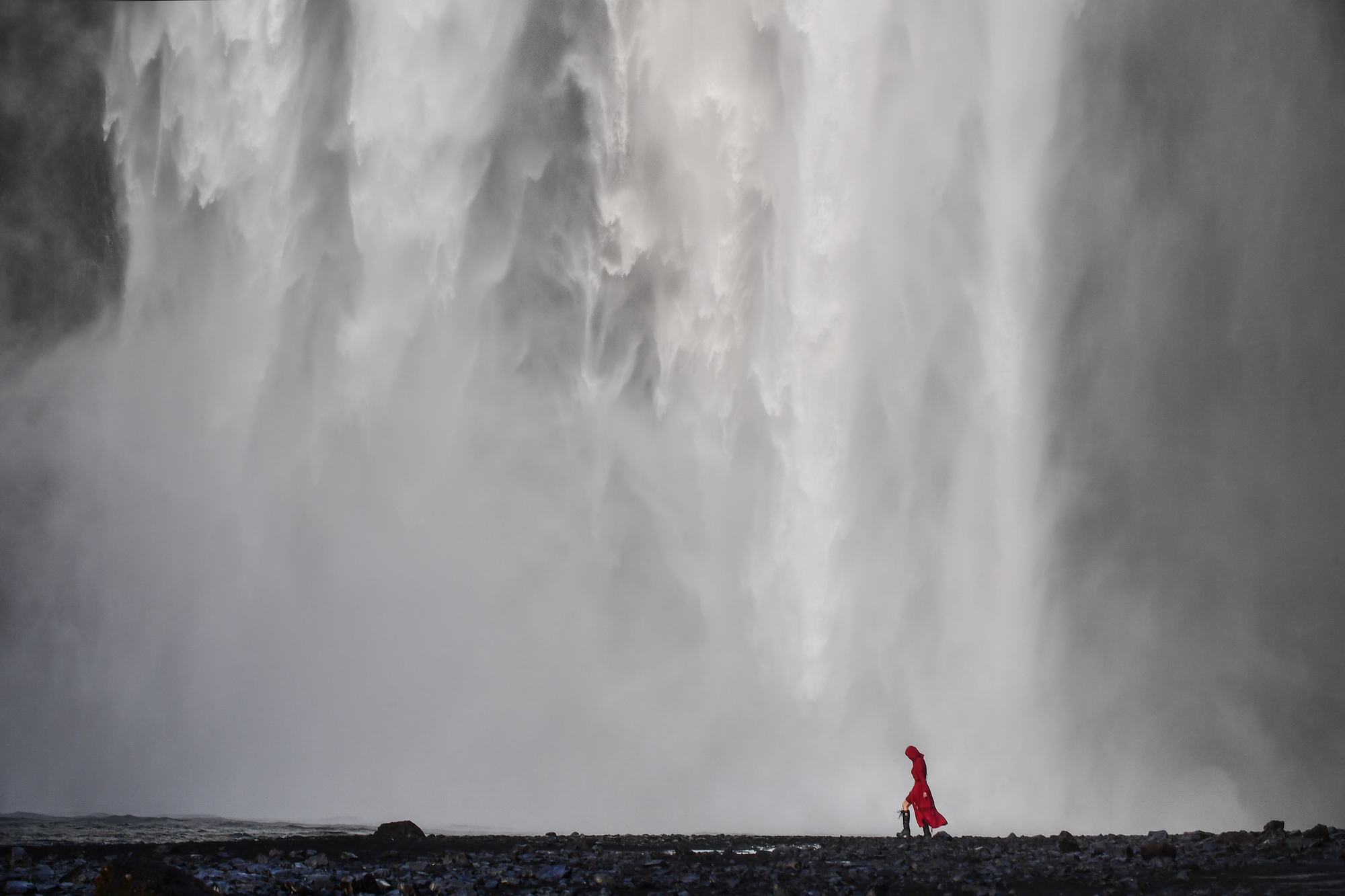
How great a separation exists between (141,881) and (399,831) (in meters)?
6.84

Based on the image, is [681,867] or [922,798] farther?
[922,798]

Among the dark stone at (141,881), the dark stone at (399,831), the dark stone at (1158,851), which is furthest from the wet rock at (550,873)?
the dark stone at (1158,851)

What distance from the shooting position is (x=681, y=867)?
10984 millimetres

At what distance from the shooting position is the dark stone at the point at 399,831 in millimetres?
14005

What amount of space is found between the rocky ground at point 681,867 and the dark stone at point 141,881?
0.5 inches

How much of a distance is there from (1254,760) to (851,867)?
18.0 metres

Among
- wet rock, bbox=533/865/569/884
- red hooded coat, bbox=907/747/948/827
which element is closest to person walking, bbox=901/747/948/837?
red hooded coat, bbox=907/747/948/827

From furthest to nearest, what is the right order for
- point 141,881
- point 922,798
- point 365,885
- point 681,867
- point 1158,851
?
1. point 922,798
2. point 1158,851
3. point 681,867
4. point 365,885
5. point 141,881

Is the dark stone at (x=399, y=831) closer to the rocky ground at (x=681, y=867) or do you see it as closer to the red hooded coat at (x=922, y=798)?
the rocky ground at (x=681, y=867)

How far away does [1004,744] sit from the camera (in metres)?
22.0

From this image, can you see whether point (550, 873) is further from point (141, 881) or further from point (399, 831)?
point (399, 831)

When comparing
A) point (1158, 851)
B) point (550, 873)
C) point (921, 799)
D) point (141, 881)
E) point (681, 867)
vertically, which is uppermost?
point (921, 799)

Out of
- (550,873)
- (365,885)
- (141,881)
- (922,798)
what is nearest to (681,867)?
(550,873)

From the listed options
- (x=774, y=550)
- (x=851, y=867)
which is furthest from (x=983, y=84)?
(x=851, y=867)
